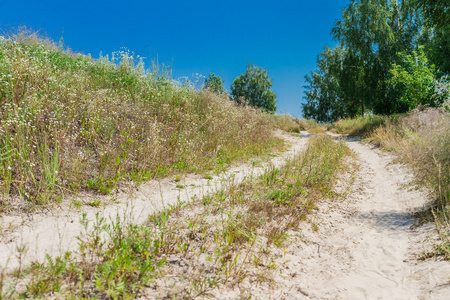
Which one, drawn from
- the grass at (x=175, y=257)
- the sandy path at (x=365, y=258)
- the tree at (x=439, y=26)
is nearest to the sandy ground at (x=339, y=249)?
the sandy path at (x=365, y=258)

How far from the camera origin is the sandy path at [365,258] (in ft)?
10.6

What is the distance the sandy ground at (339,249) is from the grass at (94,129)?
0.75m

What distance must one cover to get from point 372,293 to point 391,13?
88.5 ft

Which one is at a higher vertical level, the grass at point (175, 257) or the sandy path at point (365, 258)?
the grass at point (175, 257)

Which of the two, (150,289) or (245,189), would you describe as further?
(245,189)

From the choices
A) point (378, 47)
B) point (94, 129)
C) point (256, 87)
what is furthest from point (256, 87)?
point (94, 129)

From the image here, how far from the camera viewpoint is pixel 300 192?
20.0ft

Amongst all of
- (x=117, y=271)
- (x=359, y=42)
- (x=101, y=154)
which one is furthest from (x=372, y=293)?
(x=359, y=42)

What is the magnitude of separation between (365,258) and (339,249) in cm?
35

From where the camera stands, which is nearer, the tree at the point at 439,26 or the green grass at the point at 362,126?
the tree at the point at 439,26

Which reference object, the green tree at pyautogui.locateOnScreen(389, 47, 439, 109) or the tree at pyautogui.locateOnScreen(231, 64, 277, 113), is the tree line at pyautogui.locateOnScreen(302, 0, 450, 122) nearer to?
the green tree at pyautogui.locateOnScreen(389, 47, 439, 109)

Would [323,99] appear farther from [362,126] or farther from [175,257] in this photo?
[175,257]

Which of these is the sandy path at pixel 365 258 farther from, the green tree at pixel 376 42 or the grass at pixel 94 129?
the green tree at pixel 376 42

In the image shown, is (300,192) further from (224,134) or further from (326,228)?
(224,134)
